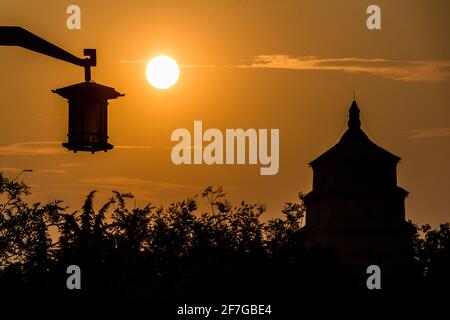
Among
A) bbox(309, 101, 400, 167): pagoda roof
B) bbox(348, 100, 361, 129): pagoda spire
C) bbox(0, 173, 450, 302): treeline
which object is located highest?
bbox(348, 100, 361, 129): pagoda spire

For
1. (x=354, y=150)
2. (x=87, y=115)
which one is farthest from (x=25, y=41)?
(x=354, y=150)

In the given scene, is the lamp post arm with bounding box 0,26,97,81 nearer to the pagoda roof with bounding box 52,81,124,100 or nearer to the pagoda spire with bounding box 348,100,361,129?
the pagoda roof with bounding box 52,81,124,100

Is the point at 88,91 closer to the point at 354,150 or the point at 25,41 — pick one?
the point at 25,41

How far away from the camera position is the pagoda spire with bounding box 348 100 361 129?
95750 millimetres

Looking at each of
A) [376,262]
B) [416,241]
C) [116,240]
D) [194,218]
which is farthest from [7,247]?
[416,241]

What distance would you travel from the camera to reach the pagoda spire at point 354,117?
314 feet

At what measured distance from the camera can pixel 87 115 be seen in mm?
10328

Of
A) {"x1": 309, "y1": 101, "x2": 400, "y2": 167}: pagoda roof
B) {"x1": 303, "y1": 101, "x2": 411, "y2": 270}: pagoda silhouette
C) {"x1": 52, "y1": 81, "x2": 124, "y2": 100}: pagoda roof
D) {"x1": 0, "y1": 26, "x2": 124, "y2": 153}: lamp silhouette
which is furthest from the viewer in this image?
{"x1": 309, "y1": 101, "x2": 400, "y2": 167}: pagoda roof

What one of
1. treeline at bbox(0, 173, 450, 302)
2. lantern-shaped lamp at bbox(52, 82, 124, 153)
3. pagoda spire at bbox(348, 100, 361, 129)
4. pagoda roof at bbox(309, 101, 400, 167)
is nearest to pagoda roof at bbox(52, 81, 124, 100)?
lantern-shaped lamp at bbox(52, 82, 124, 153)

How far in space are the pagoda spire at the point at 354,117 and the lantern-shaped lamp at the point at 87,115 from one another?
85570 millimetres

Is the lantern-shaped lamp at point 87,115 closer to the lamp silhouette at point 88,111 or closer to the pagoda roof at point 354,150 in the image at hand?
the lamp silhouette at point 88,111

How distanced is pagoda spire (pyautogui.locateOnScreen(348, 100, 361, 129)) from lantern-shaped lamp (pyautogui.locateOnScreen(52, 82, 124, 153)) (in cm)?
8557
